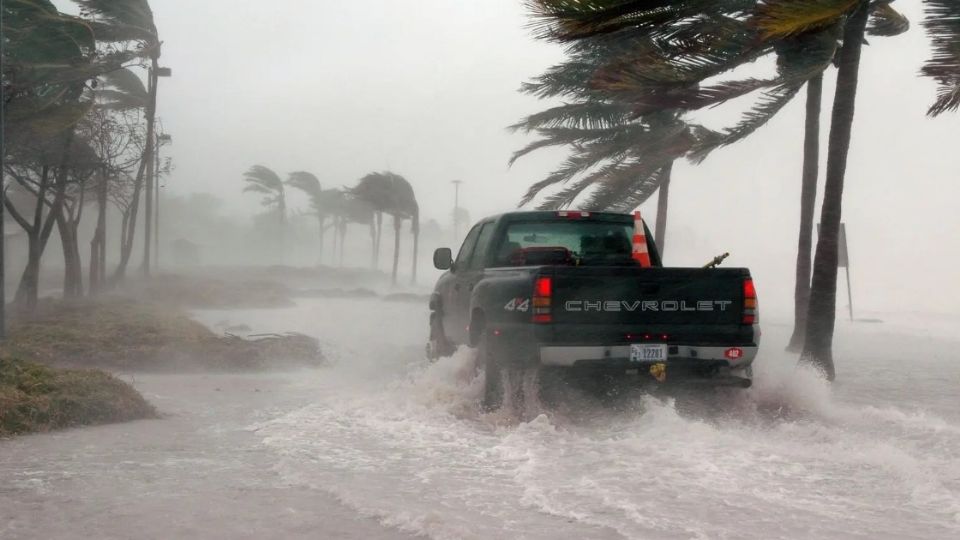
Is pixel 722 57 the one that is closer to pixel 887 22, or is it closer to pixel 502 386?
pixel 887 22

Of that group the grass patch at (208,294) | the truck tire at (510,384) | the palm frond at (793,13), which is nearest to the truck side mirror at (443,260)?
the truck tire at (510,384)

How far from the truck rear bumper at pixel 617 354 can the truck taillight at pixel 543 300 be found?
23 centimetres

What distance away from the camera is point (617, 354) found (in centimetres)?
773

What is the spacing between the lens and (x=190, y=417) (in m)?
8.85

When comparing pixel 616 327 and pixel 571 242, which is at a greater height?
pixel 571 242

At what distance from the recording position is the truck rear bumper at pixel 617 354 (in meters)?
7.67

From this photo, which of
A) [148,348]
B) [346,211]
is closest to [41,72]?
[148,348]

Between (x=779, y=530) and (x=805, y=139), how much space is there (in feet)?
41.9

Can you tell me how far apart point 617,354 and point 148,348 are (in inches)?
326

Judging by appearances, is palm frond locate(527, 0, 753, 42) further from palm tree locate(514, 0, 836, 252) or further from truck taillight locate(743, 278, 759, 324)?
truck taillight locate(743, 278, 759, 324)

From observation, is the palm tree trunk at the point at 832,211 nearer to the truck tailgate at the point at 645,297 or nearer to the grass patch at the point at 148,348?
the truck tailgate at the point at 645,297

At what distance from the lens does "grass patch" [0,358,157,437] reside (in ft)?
25.5

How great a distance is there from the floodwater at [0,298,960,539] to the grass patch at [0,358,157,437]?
32 centimetres

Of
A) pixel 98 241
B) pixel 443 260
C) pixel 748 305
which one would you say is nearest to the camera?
pixel 748 305
